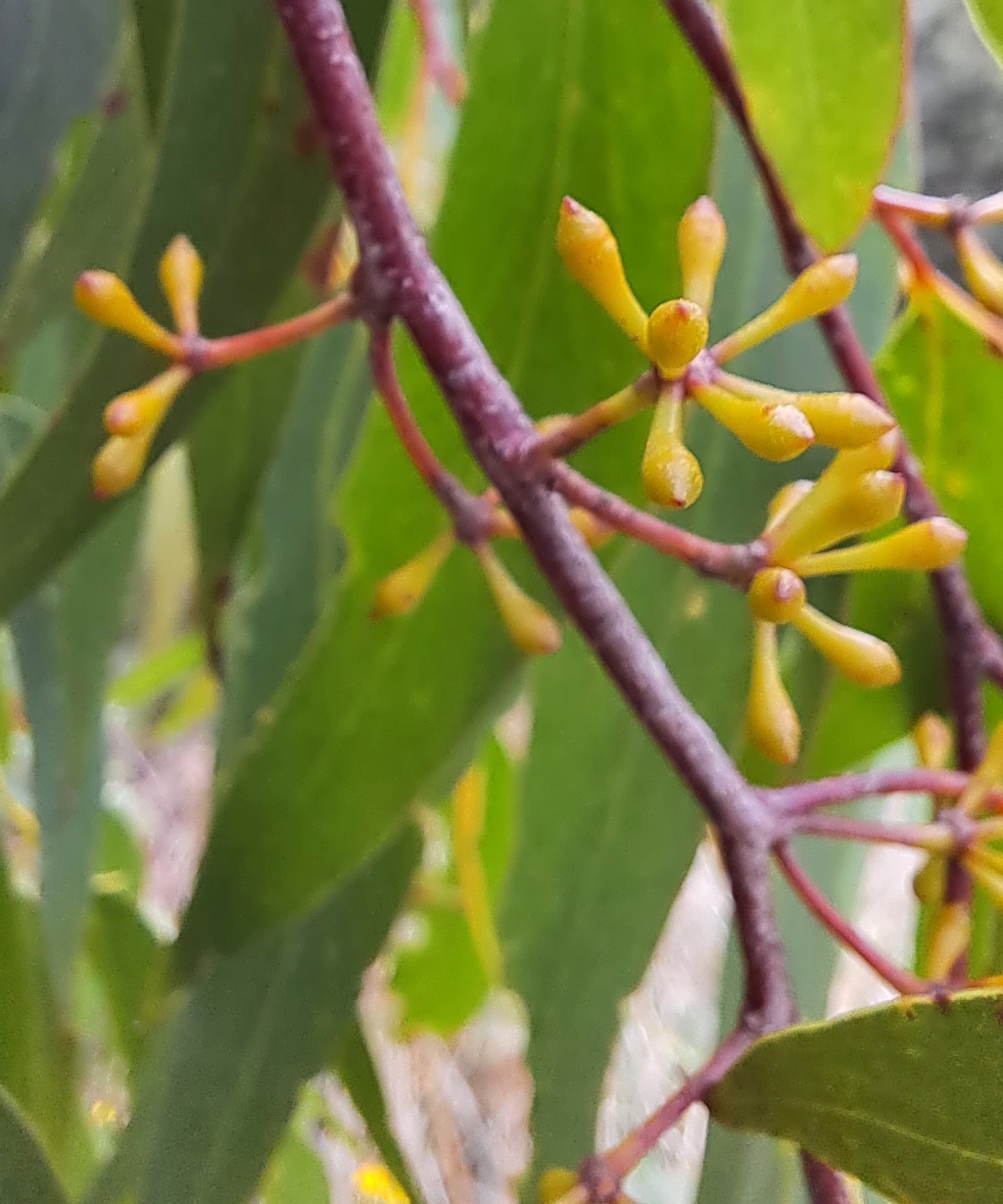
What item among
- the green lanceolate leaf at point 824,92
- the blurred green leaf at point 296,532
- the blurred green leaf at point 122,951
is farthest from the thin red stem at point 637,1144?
the blurred green leaf at point 122,951

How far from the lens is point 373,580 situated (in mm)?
446

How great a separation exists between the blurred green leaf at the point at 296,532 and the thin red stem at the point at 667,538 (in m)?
0.38

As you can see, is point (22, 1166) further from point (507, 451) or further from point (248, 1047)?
point (507, 451)

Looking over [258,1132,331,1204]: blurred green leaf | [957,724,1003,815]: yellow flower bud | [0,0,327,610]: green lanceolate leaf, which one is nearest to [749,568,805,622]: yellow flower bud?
[957,724,1003,815]: yellow flower bud

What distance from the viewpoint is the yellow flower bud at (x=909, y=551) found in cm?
25

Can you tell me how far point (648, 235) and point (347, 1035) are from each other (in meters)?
0.38

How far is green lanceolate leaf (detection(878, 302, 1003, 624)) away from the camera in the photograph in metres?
0.47

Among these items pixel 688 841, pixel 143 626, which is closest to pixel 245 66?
pixel 688 841

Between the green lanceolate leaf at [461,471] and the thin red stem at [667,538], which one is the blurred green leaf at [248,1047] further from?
the thin red stem at [667,538]

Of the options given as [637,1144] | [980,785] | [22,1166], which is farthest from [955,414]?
[22,1166]

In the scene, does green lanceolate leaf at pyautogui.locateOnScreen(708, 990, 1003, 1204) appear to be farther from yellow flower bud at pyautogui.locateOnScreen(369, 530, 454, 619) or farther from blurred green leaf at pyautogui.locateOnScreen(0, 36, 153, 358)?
blurred green leaf at pyautogui.locateOnScreen(0, 36, 153, 358)

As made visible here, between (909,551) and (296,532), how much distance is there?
0.44 metres

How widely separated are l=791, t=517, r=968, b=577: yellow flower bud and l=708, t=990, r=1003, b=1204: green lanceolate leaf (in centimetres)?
9

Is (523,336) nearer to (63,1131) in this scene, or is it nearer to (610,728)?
(610,728)
